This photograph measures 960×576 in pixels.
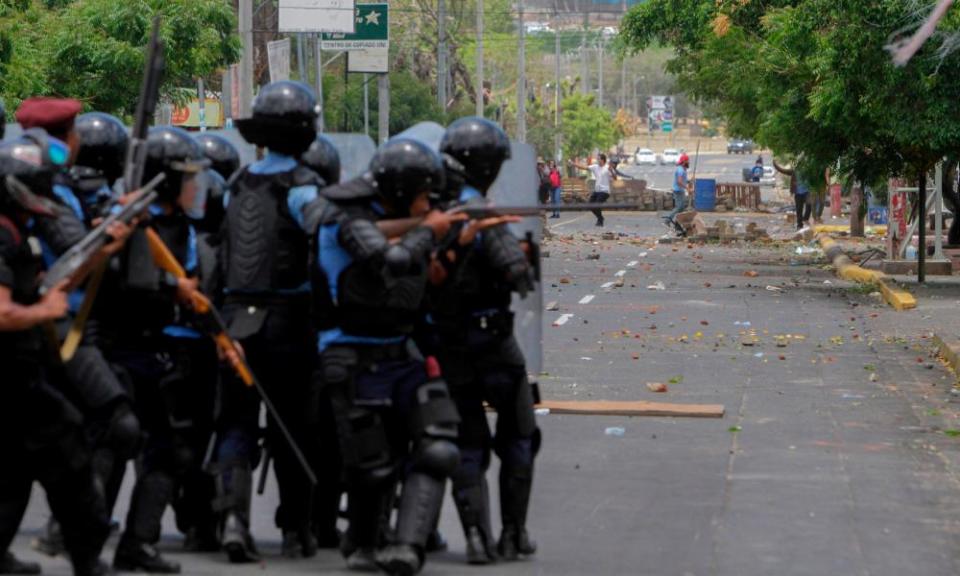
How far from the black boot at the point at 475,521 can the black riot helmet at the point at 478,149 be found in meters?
1.31

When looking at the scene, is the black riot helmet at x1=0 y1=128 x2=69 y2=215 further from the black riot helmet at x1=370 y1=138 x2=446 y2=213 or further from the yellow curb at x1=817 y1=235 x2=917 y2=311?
the yellow curb at x1=817 y1=235 x2=917 y2=311

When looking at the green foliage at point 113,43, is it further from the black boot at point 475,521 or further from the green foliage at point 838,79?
the black boot at point 475,521

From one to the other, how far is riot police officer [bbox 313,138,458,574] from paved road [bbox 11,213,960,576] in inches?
21.5

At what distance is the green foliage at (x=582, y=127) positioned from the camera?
101 meters

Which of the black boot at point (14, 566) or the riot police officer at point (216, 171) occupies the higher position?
the riot police officer at point (216, 171)

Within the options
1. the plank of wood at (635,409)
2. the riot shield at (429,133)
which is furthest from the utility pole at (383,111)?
the riot shield at (429,133)

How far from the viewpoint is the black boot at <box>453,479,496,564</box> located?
312 inches

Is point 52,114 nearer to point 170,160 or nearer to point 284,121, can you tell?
point 170,160

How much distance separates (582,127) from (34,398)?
313ft

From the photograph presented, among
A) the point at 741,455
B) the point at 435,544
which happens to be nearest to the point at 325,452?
the point at 435,544

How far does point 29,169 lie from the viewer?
6785mm

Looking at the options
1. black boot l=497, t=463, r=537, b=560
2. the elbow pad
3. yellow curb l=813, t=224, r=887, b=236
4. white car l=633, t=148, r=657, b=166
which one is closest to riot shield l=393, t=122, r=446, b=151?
the elbow pad

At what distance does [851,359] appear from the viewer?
17531 mm

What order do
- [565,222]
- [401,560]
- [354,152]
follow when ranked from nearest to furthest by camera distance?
[401,560], [354,152], [565,222]
